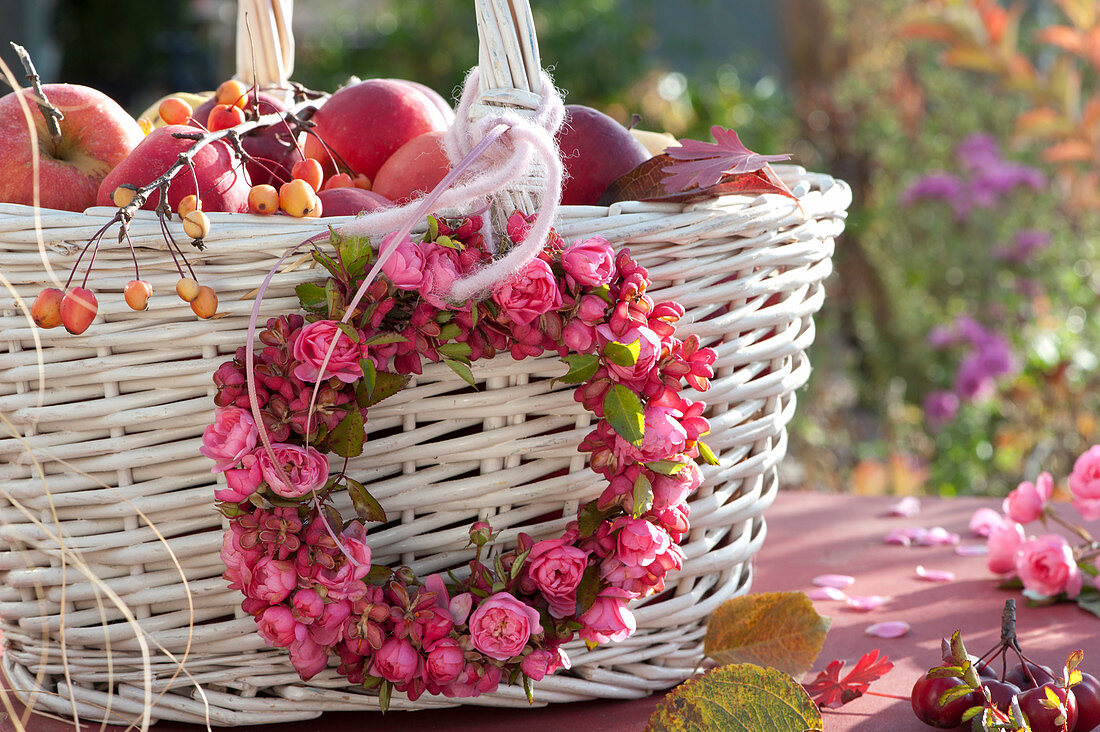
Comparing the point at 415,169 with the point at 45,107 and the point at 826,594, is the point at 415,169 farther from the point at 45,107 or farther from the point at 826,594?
the point at 826,594

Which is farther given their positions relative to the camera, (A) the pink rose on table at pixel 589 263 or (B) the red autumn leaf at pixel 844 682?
(B) the red autumn leaf at pixel 844 682

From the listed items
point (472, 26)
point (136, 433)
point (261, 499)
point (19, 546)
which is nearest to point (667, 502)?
point (261, 499)

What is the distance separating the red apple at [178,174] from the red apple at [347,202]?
66mm

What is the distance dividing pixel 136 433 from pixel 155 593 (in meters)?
0.12

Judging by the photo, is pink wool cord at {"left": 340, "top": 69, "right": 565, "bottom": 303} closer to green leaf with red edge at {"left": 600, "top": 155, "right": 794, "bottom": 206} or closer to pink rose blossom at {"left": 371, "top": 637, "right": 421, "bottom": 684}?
green leaf with red edge at {"left": 600, "top": 155, "right": 794, "bottom": 206}

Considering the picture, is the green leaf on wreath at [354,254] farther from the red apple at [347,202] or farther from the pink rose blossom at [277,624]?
the pink rose blossom at [277,624]

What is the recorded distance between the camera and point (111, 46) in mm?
4711

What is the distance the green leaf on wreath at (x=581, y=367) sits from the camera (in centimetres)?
64

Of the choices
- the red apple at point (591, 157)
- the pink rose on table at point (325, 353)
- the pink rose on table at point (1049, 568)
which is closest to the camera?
the pink rose on table at point (325, 353)

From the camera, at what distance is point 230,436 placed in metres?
0.62

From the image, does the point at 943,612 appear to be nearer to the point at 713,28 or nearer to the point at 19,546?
the point at 19,546

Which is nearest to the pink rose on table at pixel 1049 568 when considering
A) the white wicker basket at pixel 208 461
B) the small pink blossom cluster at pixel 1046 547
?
the small pink blossom cluster at pixel 1046 547

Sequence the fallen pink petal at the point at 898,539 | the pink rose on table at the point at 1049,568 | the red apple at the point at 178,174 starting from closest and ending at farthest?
the red apple at the point at 178,174
the pink rose on table at the point at 1049,568
the fallen pink petal at the point at 898,539

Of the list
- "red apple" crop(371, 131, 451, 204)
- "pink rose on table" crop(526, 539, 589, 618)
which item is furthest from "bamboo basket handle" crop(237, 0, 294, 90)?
"pink rose on table" crop(526, 539, 589, 618)
